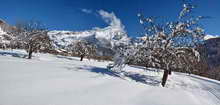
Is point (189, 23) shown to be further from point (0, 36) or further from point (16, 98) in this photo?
point (0, 36)

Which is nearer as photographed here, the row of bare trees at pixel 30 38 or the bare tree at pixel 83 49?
the row of bare trees at pixel 30 38

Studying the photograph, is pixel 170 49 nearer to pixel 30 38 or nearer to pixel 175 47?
pixel 175 47

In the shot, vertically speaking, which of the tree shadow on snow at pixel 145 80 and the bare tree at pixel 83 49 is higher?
the bare tree at pixel 83 49

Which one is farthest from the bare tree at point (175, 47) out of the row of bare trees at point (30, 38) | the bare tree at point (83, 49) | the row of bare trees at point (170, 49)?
the bare tree at point (83, 49)

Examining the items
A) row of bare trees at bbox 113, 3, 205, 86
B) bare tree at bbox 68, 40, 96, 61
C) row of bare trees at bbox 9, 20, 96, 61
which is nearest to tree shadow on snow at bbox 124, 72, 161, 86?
row of bare trees at bbox 113, 3, 205, 86

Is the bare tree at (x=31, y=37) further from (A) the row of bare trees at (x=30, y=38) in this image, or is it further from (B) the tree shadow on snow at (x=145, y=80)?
(B) the tree shadow on snow at (x=145, y=80)

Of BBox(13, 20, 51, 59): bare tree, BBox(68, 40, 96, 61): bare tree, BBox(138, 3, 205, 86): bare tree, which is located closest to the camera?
BBox(138, 3, 205, 86): bare tree

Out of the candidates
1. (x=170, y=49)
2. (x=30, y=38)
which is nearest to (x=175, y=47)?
(x=170, y=49)

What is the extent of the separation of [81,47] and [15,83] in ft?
124

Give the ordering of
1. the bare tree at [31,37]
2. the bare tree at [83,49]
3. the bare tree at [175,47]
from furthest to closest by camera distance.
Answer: the bare tree at [83,49]
the bare tree at [31,37]
the bare tree at [175,47]

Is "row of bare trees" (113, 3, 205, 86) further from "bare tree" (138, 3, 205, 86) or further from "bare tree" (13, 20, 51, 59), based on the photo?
"bare tree" (13, 20, 51, 59)

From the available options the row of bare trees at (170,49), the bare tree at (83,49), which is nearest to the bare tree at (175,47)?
the row of bare trees at (170,49)

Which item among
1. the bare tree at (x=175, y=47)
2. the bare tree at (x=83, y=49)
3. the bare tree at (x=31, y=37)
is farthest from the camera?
the bare tree at (x=83, y=49)

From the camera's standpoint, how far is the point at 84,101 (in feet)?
19.6
